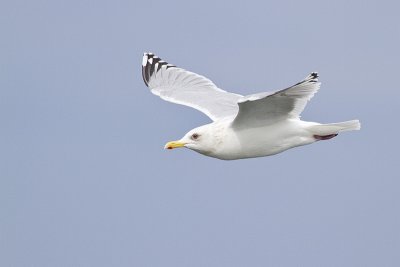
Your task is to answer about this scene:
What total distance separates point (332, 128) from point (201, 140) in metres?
1.42

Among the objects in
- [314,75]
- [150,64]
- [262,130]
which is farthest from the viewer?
[150,64]

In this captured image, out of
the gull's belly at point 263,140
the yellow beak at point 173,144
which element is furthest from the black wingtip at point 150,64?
the gull's belly at point 263,140

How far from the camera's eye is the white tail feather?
11367 mm

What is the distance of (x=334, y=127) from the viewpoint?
1141 cm

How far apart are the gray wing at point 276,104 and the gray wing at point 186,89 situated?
1.17m

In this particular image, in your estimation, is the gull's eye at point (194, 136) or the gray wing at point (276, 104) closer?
the gray wing at point (276, 104)

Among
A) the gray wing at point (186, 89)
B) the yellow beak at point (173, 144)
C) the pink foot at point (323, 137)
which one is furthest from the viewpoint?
the gray wing at point (186, 89)

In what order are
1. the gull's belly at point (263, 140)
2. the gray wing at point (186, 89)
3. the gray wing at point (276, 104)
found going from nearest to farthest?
1. the gray wing at point (276, 104)
2. the gull's belly at point (263, 140)
3. the gray wing at point (186, 89)

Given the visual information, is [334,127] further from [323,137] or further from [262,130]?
[262,130]

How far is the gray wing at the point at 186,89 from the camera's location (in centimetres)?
1280

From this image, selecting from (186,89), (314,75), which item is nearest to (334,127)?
(314,75)

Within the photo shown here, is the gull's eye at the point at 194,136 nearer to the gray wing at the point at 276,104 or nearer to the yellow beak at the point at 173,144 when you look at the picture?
the yellow beak at the point at 173,144

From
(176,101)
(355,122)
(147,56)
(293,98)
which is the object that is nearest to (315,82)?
(293,98)

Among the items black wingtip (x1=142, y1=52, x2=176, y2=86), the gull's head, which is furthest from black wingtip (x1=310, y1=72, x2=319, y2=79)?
black wingtip (x1=142, y1=52, x2=176, y2=86)
